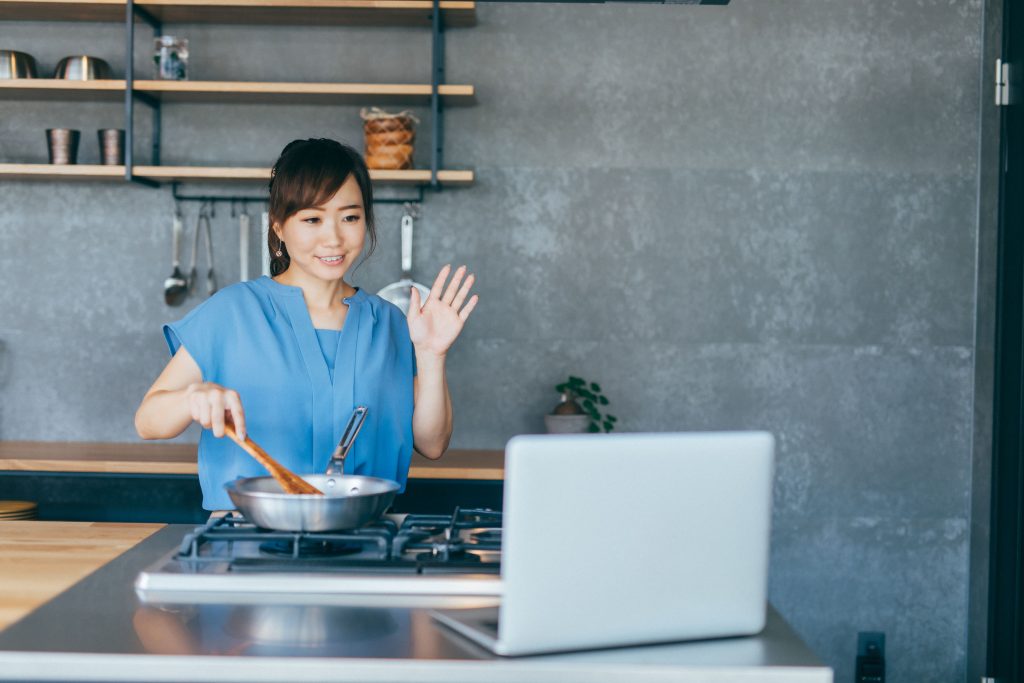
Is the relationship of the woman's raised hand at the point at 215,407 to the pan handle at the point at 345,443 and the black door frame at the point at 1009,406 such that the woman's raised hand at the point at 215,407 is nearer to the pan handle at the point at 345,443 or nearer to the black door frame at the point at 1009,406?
the pan handle at the point at 345,443

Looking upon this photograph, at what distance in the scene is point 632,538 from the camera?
41.9 inches

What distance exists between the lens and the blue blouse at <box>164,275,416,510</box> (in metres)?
1.80

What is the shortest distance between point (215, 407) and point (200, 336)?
1.27ft

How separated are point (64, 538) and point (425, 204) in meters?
1.97

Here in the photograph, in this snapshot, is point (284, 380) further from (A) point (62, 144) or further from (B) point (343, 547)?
(A) point (62, 144)

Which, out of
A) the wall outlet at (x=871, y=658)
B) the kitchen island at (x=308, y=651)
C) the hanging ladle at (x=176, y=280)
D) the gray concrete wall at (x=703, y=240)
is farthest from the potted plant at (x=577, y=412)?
the kitchen island at (x=308, y=651)

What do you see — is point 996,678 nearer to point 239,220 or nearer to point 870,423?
point 870,423

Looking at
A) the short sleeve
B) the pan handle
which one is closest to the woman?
the short sleeve

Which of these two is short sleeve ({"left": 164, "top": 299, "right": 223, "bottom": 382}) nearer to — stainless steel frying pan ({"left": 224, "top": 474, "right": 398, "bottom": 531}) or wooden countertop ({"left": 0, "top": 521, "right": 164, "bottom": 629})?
wooden countertop ({"left": 0, "top": 521, "right": 164, "bottom": 629})

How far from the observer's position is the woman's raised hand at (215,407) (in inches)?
57.6

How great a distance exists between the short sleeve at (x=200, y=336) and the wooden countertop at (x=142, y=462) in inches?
44.8

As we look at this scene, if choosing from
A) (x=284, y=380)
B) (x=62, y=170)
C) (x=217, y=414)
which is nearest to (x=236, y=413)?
(x=217, y=414)

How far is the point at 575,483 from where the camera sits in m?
1.04

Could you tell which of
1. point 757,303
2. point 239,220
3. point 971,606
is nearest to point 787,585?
point 971,606
